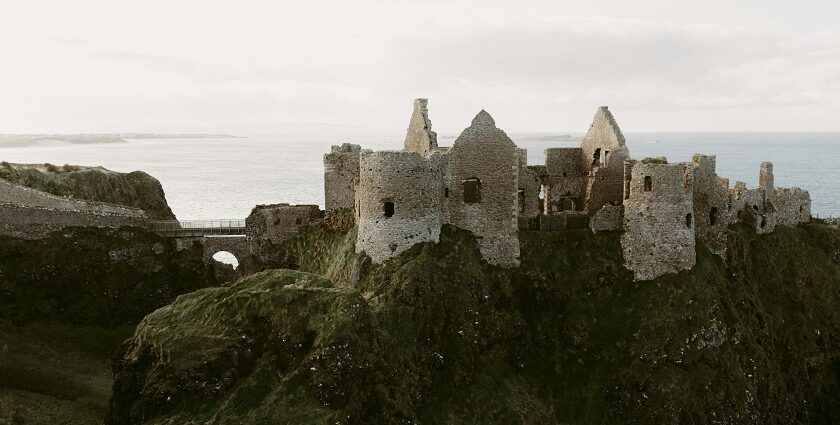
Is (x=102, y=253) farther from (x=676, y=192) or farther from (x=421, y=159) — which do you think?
(x=676, y=192)

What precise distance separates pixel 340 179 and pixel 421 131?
7.24 metres

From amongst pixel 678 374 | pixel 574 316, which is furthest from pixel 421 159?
pixel 678 374

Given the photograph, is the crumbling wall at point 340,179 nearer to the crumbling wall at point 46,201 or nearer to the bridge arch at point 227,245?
the bridge arch at point 227,245

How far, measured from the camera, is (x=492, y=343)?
109 ft

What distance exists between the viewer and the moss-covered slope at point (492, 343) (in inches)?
1077

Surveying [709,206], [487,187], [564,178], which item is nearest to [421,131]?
[487,187]

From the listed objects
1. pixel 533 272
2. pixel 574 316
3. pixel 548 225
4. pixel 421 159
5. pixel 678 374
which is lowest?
pixel 678 374

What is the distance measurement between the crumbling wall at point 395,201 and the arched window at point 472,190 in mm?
2342

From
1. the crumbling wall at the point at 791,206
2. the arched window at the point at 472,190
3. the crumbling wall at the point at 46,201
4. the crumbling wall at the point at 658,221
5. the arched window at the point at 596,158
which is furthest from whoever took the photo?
the crumbling wall at the point at 791,206

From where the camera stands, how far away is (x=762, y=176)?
152 feet

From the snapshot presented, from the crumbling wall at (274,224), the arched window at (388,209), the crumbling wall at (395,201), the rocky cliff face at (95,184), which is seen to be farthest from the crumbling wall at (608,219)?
the rocky cliff face at (95,184)

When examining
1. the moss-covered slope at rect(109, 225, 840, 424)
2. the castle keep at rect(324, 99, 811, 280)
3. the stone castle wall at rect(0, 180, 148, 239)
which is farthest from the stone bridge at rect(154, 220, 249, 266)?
the castle keep at rect(324, 99, 811, 280)

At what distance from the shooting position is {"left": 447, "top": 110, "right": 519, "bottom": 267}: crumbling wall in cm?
3512

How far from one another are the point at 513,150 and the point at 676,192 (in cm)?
965
